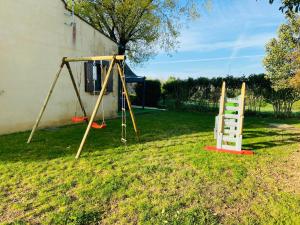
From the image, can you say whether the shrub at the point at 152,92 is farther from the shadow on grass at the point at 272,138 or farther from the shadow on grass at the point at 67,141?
the shadow on grass at the point at 272,138

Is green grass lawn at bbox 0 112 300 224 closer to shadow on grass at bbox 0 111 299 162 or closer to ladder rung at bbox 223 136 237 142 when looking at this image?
shadow on grass at bbox 0 111 299 162

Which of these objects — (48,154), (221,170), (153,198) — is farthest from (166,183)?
(48,154)

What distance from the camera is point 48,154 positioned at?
5.75m

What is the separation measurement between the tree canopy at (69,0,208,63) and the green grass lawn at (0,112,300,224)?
1044 cm

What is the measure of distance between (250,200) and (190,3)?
14943 millimetres

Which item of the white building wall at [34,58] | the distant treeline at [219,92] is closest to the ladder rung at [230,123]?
the white building wall at [34,58]

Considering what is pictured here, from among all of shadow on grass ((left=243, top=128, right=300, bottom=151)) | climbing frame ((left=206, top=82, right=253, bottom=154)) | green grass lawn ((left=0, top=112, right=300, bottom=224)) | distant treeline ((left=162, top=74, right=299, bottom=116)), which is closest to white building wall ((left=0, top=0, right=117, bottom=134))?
green grass lawn ((left=0, top=112, right=300, bottom=224))

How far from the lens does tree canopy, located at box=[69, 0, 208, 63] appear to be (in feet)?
49.7

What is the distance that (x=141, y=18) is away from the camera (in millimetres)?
15805

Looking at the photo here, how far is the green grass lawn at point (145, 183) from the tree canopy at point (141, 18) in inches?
411

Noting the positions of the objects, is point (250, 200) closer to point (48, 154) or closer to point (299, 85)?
point (48, 154)

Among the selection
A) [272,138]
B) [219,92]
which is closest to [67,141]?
[272,138]

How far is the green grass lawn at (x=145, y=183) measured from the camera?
3193 mm

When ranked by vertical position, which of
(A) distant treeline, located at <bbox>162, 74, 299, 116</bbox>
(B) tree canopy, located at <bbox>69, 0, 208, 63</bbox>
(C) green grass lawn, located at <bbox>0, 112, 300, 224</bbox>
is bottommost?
(C) green grass lawn, located at <bbox>0, 112, 300, 224</bbox>
